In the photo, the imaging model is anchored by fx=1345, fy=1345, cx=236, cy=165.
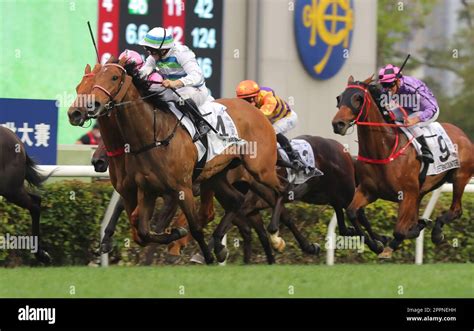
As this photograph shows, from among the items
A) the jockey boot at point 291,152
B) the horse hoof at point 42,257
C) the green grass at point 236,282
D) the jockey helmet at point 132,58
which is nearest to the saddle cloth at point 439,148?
the jockey boot at point 291,152

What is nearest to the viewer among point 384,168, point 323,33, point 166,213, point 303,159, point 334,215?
point 166,213

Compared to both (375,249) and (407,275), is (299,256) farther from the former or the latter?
(407,275)

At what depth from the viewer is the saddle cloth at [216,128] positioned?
27.6 feet

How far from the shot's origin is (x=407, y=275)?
8.02 m

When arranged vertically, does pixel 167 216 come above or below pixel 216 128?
below

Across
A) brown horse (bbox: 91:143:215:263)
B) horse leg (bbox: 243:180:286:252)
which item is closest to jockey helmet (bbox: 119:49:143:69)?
brown horse (bbox: 91:143:215:263)

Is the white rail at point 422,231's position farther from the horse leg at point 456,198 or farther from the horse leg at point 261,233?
the horse leg at point 261,233

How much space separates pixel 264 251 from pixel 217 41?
2838 millimetres

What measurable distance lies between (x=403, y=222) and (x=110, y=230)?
6.58ft

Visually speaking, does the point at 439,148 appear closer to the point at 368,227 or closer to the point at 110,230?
the point at 368,227

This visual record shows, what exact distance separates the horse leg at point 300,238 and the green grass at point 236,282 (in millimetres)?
1287

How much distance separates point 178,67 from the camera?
333 inches

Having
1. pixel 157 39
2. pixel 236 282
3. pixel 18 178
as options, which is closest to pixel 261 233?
pixel 18 178
